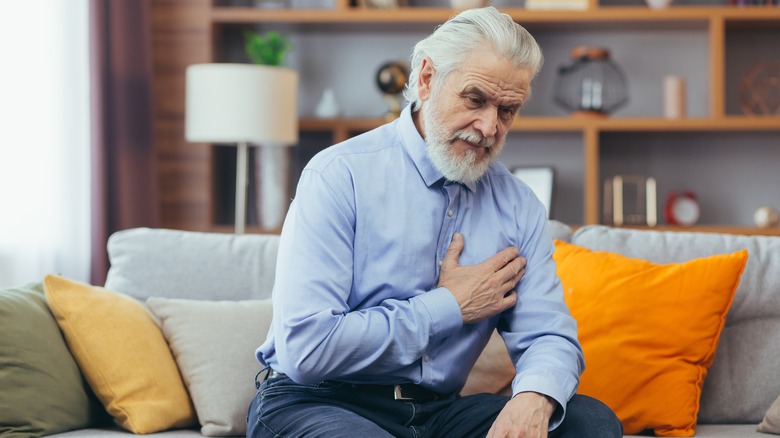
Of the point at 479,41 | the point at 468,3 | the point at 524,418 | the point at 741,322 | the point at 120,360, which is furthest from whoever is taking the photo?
the point at 468,3

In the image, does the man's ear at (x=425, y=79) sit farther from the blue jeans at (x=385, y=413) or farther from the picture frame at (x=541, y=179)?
the picture frame at (x=541, y=179)

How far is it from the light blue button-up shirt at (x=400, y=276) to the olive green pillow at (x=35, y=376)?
46cm

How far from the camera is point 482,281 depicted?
1.74m

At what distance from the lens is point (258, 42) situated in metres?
4.04

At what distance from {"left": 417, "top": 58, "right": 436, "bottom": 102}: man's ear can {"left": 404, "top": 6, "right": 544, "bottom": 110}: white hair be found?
1 cm

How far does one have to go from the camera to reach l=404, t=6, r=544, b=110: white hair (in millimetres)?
1719

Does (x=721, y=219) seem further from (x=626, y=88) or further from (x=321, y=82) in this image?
(x=321, y=82)

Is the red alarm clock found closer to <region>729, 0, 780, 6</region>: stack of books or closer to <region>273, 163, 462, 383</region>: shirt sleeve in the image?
<region>729, 0, 780, 6</region>: stack of books

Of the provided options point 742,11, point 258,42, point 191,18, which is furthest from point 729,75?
point 191,18

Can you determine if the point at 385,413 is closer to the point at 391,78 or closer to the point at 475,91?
the point at 475,91

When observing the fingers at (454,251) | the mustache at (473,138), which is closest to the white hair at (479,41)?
the mustache at (473,138)

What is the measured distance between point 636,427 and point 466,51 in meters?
0.92

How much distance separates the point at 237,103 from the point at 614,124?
152cm

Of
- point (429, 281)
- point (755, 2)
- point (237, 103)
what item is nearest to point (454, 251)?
point (429, 281)
